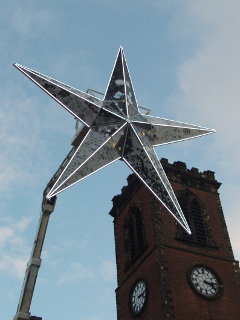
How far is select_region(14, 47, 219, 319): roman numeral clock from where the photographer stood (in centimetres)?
1747

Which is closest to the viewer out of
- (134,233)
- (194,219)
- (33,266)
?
(33,266)

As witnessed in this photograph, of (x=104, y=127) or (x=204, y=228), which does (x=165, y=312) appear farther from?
(x=104, y=127)

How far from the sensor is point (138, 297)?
29812mm

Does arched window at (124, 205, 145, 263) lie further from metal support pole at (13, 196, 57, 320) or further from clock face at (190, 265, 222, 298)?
metal support pole at (13, 196, 57, 320)

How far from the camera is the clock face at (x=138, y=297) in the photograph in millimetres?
29141

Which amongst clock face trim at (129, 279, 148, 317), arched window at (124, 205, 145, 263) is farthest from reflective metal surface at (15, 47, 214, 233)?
arched window at (124, 205, 145, 263)

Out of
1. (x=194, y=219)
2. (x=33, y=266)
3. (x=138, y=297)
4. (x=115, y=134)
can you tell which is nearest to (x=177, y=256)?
(x=138, y=297)

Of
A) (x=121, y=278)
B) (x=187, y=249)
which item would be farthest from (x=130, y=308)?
(x=187, y=249)

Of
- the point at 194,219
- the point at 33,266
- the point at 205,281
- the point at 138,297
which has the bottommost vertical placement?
the point at 33,266

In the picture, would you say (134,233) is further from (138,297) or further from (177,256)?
(138,297)

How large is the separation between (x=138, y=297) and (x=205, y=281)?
4244 mm

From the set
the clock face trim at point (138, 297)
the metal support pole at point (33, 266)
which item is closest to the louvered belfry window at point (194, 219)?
the clock face trim at point (138, 297)

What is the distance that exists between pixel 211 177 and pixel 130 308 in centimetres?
1154

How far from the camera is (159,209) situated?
1234 inches
